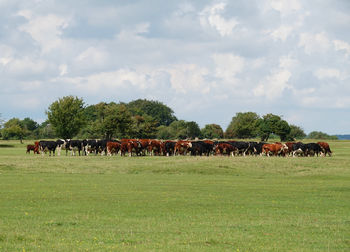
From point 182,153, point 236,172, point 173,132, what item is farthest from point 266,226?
point 173,132

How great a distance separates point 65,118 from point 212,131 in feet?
272

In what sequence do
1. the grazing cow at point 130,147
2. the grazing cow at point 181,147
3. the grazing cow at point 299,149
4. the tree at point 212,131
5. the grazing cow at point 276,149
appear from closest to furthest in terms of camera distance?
the grazing cow at point 130,147 → the grazing cow at point 181,147 → the grazing cow at point 299,149 → the grazing cow at point 276,149 → the tree at point 212,131

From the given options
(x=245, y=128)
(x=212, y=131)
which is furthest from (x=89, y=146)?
(x=212, y=131)

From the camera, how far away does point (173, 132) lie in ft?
524

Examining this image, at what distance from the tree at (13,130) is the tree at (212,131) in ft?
188

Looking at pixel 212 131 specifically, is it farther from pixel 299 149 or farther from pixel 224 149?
pixel 299 149

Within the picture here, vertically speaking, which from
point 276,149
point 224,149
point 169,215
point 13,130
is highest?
point 13,130

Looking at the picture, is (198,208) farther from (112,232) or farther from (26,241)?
(26,241)

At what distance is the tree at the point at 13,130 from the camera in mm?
128975

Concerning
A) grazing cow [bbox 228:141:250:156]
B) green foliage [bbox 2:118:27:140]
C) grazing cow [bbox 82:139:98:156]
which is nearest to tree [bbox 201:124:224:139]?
green foliage [bbox 2:118:27:140]

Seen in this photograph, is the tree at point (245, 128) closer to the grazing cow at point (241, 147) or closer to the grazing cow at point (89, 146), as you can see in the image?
the grazing cow at point (241, 147)

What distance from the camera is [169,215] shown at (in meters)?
17.8

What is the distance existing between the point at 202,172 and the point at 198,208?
2115 centimetres

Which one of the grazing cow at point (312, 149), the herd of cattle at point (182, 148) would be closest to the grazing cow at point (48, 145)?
the herd of cattle at point (182, 148)
